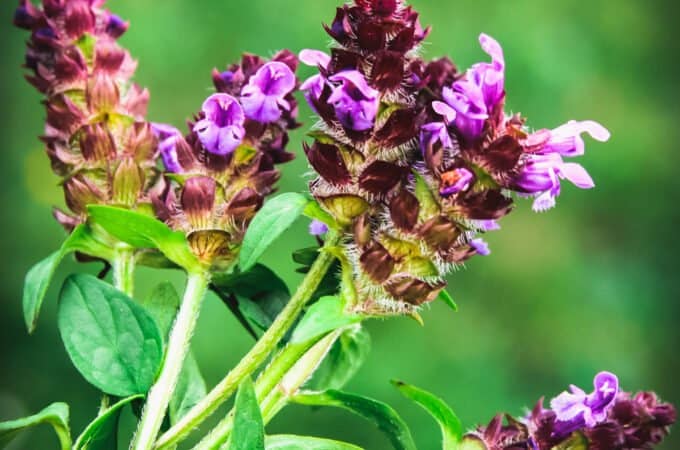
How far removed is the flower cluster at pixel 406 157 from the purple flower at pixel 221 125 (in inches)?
2.7

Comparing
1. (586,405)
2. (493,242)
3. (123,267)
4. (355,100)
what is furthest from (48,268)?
(493,242)

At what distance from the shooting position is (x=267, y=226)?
0.60 meters

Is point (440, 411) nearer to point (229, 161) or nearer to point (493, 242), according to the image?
point (229, 161)

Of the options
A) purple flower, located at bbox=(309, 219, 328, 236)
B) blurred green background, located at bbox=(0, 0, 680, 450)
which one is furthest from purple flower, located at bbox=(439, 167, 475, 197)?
blurred green background, located at bbox=(0, 0, 680, 450)

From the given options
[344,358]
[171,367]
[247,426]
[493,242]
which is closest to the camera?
[247,426]

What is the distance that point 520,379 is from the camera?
2.55 meters

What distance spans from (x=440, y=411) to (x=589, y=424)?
97 mm

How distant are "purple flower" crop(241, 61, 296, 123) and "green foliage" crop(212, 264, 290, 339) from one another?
115 millimetres

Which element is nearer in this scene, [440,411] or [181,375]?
[440,411]

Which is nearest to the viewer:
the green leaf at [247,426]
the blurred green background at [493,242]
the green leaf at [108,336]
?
the green leaf at [247,426]

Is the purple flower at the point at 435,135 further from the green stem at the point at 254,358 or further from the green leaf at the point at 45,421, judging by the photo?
the green leaf at the point at 45,421

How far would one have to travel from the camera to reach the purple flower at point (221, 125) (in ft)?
2.18

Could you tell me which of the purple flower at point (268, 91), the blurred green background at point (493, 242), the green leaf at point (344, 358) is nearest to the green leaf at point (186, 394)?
the green leaf at point (344, 358)

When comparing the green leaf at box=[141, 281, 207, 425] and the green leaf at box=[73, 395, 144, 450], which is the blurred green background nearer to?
the green leaf at box=[141, 281, 207, 425]
